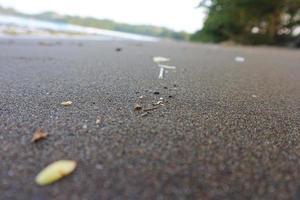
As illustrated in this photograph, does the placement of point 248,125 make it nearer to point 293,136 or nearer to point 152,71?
point 293,136

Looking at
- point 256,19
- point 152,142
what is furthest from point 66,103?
point 256,19

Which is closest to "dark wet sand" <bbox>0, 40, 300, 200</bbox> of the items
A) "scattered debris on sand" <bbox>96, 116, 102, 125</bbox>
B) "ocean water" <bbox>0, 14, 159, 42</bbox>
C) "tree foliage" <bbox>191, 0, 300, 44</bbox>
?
"scattered debris on sand" <bbox>96, 116, 102, 125</bbox>

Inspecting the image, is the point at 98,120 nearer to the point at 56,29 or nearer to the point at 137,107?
the point at 137,107

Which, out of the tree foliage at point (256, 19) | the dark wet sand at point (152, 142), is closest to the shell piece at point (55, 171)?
the dark wet sand at point (152, 142)

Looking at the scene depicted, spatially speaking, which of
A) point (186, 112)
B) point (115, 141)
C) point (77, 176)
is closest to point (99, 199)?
point (77, 176)

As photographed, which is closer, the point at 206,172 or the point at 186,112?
the point at 206,172

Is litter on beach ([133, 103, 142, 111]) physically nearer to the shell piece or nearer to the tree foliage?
the shell piece

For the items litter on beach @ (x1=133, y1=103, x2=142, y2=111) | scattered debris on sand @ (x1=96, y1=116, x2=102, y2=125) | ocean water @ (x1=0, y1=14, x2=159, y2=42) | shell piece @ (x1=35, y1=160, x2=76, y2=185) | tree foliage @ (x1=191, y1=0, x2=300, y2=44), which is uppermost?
tree foliage @ (x1=191, y1=0, x2=300, y2=44)
